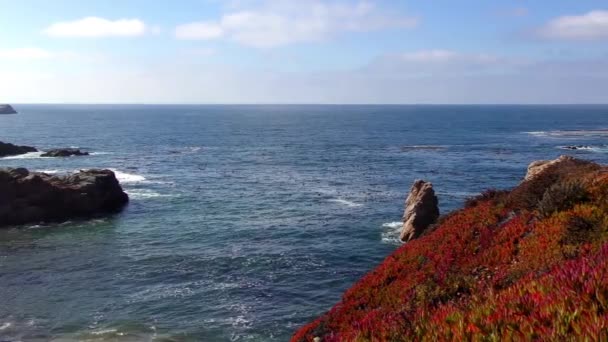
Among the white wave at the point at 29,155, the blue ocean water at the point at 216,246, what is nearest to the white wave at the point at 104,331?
the blue ocean water at the point at 216,246

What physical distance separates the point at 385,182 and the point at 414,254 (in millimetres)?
52360

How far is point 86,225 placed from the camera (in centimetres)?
5091

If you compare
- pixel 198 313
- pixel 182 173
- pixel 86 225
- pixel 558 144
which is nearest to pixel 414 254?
pixel 198 313

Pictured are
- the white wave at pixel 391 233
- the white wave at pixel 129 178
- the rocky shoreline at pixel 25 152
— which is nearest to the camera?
the white wave at pixel 391 233

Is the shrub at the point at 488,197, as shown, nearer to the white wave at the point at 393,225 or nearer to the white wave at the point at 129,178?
the white wave at the point at 393,225

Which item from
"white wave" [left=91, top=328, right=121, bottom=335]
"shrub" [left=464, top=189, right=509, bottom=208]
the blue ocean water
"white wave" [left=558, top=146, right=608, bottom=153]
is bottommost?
"white wave" [left=91, top=328, right=121, bottom=335]

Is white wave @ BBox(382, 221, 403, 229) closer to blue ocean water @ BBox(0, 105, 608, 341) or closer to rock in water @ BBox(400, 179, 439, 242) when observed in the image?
blue ocean water @ BBox(0, 105, 608, 341)

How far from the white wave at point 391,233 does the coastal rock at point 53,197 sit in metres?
29.5

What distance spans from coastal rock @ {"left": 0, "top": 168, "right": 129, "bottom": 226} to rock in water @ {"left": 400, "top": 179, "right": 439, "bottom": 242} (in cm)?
3184

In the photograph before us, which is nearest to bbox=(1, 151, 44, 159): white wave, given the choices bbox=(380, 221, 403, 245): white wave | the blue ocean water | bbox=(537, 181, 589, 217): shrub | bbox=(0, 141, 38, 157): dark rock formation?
bbox=(0, 141, 38, 157): dark rock formation

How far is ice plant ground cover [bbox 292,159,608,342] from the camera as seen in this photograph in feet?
21.9

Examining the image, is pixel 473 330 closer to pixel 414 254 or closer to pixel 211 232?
pixel 414 254

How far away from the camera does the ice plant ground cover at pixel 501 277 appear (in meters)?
6.68

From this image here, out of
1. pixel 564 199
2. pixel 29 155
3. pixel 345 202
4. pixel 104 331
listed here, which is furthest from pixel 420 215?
pixel 29 155
